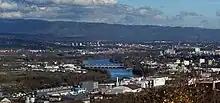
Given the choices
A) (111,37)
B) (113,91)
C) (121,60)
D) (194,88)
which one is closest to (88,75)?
(113,91)

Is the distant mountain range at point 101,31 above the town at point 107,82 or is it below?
below

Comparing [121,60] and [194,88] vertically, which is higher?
[194,88]

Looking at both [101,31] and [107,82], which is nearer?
[107,82]

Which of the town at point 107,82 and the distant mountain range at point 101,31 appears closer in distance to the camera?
the town at point 107,82

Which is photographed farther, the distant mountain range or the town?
the distant mountain range

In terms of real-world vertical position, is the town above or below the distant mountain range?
above

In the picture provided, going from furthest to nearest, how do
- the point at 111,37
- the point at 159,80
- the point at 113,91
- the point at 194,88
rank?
the point at 111,37 < the point at 159,80 < the point at 113,91 < the point at 194,88

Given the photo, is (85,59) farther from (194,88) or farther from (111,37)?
(111,37)

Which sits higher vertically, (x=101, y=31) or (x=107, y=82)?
(x=107, y=82)
